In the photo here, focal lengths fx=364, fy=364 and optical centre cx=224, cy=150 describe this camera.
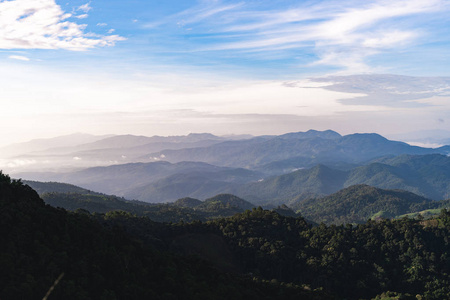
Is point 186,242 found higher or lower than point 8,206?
lower

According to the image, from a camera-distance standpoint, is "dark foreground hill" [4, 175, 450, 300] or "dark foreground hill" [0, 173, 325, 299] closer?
"dark foreground hill" [0, 173, 325, 299]

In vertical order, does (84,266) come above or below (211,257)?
above

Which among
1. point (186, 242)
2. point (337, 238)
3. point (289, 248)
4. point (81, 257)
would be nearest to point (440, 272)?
point (337, 238)

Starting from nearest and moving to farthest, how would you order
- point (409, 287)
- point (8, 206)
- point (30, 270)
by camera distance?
point (30, 270)
point (8, 206)
point (409, 287)

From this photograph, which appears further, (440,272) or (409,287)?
(440,272)

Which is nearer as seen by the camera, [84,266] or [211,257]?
[84,266]

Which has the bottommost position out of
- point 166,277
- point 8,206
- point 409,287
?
point 409,287

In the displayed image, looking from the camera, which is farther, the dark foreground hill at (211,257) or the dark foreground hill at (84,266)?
the dark foreground hill at (211,257)

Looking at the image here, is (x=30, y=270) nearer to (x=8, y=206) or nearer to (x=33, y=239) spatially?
(x=33, y=239)
